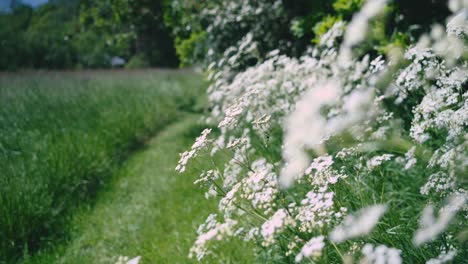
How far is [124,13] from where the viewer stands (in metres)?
8.91

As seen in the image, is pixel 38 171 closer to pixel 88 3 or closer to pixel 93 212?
pixel 93 212

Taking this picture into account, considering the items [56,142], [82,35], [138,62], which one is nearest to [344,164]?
[56,142]

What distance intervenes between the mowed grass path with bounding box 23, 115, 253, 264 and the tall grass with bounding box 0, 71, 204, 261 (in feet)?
0.86

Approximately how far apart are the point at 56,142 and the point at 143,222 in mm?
1957

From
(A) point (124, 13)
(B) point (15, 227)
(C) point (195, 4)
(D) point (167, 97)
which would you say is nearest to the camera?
(B) point (15, 227)

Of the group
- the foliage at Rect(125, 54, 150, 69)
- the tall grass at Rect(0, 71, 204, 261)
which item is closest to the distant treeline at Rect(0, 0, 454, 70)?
the tall grass at Rect(0, 71, 204, 261)

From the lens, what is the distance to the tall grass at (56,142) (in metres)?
3.74

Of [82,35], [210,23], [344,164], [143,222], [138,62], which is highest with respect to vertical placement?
[210,23]

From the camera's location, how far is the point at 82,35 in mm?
16312

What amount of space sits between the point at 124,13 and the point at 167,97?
3.02 metres

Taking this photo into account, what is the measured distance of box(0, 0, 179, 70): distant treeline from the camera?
9.33 meters

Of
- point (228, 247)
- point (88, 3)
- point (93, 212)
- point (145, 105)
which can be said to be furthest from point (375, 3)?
point (88, 3)

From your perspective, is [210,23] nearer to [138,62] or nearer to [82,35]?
[82,35]

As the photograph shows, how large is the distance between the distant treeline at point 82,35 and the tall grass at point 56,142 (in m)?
1.51
